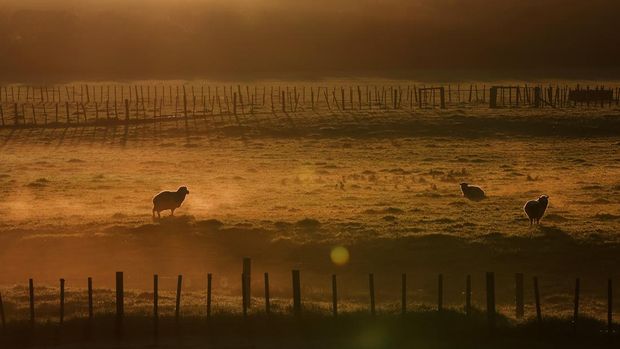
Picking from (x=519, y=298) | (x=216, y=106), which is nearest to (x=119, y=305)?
(x=519, y=298)

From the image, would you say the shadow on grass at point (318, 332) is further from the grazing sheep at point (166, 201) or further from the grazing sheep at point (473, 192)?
the grazing sheep at point (473, 192)

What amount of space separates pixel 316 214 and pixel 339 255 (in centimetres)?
547

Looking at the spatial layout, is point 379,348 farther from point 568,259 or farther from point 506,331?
point 568,259

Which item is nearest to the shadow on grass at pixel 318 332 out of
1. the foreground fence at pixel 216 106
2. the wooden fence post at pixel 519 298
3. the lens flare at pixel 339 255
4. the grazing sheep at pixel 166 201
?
the wooden fence post at pixel 519 298

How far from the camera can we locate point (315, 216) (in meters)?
30.1

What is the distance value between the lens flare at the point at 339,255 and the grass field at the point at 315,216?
0.92 feet

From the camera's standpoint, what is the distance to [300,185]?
3825 cm

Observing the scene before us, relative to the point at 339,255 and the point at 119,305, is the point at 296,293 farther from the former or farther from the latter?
the point at 339,255

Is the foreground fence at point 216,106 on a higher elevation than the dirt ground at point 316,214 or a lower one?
higher

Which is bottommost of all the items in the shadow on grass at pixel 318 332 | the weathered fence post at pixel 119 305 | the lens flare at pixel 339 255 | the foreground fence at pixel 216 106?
the lens flare at pixel 339 255

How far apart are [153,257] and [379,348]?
→ 10776 mm

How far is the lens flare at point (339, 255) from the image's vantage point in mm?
24875

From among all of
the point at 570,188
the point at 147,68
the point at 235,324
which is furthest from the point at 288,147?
the point at 147,68

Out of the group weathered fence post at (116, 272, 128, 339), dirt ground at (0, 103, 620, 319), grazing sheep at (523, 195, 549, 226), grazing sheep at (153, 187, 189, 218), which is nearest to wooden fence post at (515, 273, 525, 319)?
dirt ground at (0, 103, 620, 319)
